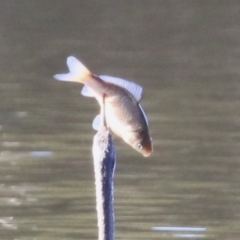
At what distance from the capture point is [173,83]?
421 cm

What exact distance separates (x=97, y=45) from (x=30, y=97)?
1187 mm

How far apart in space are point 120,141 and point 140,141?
7.19ft

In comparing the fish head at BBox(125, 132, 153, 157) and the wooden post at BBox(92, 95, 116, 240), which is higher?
the fish head at BBox(125, 132, 153, 157)

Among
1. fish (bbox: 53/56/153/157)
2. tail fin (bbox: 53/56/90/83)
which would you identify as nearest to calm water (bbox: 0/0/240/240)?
tail fin (bbox: 53/56/90/83)

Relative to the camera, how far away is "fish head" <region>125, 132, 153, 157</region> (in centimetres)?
117

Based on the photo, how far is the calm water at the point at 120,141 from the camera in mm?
2910

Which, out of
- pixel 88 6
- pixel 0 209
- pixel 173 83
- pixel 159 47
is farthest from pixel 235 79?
pixel 88 6

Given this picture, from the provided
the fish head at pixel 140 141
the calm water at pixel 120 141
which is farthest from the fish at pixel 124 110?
the calm water at pixel 120 141

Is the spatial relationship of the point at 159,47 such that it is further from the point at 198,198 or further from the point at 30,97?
the point at 198,198

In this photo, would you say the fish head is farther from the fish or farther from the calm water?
the calm water

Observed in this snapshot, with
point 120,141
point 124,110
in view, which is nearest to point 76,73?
point 124,110

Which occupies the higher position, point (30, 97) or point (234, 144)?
point (30, 97)

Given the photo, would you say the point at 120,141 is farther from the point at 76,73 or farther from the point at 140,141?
the point at 140,141

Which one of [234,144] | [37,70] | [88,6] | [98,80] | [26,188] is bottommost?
[98,80]
